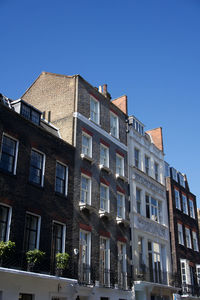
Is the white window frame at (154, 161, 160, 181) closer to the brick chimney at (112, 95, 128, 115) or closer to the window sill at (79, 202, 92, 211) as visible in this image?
the brick chimney at (112, 95, 128, 115)

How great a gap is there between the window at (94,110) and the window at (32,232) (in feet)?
31.2

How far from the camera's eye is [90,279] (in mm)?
20703

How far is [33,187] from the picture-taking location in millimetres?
18922

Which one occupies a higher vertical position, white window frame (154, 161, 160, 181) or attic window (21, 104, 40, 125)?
white window frame (154, 161, 160, 181)

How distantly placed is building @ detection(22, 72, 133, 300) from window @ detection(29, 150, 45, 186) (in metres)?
2.90

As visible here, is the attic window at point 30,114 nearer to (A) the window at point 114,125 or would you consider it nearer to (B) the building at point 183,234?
(A) the window at point 114,125

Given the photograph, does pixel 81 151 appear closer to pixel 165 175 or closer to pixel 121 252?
pixel 121 252

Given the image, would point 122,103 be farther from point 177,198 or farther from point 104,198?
point 177,198

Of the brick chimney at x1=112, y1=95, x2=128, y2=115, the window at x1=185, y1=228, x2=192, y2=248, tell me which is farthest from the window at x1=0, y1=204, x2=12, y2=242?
the window at x1=185, y1=228, x2=192, y2=248

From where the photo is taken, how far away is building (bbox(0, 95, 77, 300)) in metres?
16.7

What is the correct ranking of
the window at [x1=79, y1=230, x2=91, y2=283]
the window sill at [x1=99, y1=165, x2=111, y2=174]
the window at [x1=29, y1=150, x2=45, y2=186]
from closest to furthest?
the window at [x1=29, y1=150, x2=45, y2=186]
the window at [x1=79, y1=230, x2=91, y2=283]
the window sill at [x1=99, y1=165, x2=111, y2=174]

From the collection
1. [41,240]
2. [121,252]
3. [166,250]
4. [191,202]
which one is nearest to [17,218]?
[41,240]

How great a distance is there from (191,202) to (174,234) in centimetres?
762

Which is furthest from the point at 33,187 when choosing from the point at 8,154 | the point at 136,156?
the point at 136,156
